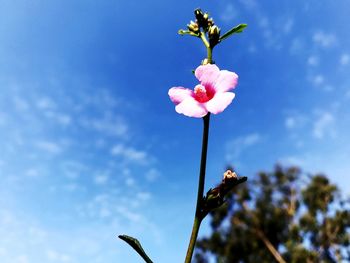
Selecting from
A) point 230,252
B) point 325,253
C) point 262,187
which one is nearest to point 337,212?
point 325,253

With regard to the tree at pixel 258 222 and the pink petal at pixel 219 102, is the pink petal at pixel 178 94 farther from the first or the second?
the tree at pixel 258 222

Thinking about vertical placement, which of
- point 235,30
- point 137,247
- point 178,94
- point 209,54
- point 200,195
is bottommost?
point 137,247

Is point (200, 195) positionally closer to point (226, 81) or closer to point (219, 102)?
point (219, 102)

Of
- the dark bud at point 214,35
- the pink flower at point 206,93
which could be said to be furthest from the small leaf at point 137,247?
the dark bud at point 214,35

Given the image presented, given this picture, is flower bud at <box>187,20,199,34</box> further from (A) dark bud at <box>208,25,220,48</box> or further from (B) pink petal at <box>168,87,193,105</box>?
(B) pink petal at <box>168,87,193,105</box>

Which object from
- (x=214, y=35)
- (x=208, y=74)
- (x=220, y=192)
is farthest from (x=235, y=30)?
(x=220, y=192)

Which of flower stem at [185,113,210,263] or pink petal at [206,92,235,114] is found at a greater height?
pink petal at [206,92,235,114]

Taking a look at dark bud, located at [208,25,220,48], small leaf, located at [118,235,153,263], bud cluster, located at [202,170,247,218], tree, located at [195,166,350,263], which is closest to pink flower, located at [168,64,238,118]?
dark bud, located at [208,25,220,48]
